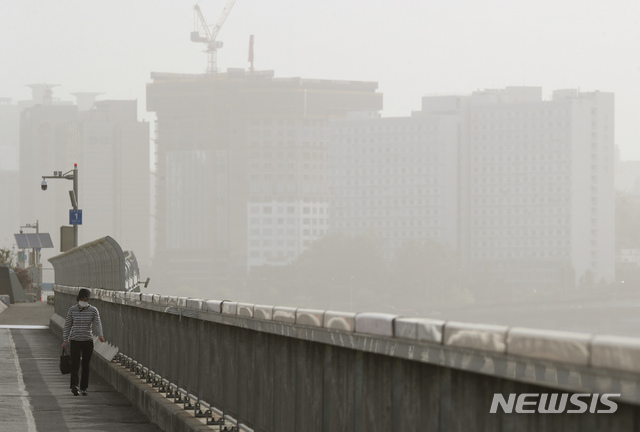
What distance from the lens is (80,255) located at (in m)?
30.7

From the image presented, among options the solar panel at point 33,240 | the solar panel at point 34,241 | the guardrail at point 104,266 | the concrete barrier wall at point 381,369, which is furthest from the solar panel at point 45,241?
the concrete barrier wall at point 381,369

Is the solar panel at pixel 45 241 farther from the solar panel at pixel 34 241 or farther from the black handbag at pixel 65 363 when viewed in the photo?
the black handbag at pixel 65 363

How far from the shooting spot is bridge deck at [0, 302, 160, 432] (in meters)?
14.1

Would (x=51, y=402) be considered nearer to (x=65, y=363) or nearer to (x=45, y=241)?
(x=65, y=363)

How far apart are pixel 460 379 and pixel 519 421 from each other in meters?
0.68

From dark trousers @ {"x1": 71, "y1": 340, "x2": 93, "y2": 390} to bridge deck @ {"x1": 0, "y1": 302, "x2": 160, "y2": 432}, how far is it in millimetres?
240

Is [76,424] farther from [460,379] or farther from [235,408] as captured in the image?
[460,379]

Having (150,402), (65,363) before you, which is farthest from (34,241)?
(150,402)

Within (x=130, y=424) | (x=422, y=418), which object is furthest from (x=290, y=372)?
(x=130, y=424)

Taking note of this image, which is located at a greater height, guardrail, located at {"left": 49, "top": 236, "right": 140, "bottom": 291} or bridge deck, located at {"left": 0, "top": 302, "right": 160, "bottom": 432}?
guardrail, located at {"left": 49, "top": 236, "right": 140, "bottom": 291}

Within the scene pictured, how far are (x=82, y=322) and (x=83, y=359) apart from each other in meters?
1.13

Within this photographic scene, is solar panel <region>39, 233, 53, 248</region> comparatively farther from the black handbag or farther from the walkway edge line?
the black handbag

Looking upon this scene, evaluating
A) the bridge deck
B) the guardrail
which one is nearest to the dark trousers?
the bridge deck

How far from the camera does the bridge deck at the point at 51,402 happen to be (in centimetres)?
1409
